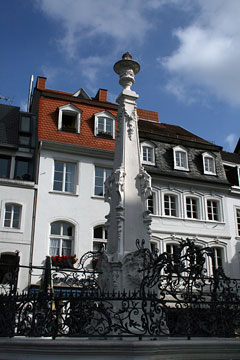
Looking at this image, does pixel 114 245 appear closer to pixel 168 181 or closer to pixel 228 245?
pixel 168 181

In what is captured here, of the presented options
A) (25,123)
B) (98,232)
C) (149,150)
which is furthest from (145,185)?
(25,123)

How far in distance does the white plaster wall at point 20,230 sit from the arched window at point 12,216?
0.86 ft

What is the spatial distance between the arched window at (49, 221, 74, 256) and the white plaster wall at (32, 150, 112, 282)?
0.31 m

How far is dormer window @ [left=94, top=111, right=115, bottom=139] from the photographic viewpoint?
2306cm

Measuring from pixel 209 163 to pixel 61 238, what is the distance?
11841mm

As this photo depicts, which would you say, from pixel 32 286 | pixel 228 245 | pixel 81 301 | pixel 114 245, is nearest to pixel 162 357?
pixel 81 301

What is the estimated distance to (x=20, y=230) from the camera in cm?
1931

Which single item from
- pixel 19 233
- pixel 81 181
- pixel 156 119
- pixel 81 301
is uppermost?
Result: pixel 156 119

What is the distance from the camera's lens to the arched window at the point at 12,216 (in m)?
19.6

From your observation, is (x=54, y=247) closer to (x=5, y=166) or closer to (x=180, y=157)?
(x=5, y=166)

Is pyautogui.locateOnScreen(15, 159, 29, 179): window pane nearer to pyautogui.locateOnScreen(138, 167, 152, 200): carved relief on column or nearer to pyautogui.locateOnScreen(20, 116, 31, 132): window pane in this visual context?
pyautogui.locateOnScreen(20, 116, 31, 132): window pane

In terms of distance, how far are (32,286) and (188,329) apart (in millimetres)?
14006

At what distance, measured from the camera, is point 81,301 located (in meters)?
5.59

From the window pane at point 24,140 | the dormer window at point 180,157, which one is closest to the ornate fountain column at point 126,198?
the window pane at point 24,140
